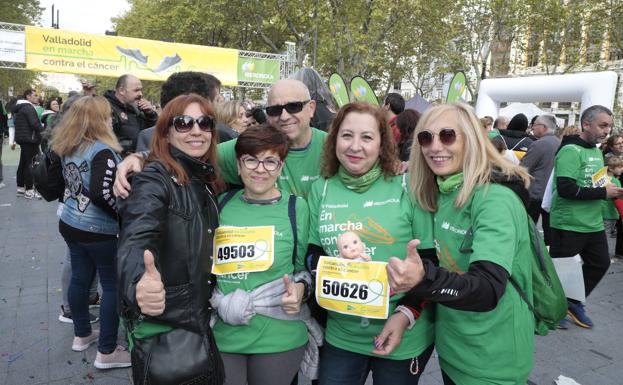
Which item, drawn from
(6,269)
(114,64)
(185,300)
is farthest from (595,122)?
(114,64)

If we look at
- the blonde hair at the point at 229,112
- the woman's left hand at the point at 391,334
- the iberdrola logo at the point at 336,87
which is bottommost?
the woman's left hand at the point at 391,334

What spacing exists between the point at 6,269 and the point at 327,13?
52.1 feet

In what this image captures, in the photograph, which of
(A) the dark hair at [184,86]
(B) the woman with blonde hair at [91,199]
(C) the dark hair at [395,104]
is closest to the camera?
(A) the dark hair at [184,86]

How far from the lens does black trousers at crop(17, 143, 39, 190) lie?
881cm

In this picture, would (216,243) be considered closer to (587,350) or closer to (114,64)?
(587,350)

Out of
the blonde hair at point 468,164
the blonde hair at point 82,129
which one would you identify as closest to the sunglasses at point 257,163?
the blonde hair at point 468,164

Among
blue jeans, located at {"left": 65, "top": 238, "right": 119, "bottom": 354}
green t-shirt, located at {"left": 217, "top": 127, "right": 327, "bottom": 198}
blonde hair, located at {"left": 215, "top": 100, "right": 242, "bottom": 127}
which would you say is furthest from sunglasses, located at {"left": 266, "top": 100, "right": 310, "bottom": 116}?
blonde hair, located at {"left": 215, "top": 100, "right": 242, "bottom": 127}

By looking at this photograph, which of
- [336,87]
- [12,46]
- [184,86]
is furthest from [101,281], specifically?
[12,46]

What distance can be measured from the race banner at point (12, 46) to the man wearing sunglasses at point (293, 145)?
13.5m

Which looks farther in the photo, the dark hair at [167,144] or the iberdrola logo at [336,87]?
the iberdrola logo at [336,87]

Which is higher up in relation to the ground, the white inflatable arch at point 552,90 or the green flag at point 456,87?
the white inflatable arch at point 552,90

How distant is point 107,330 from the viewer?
3125 millimetres

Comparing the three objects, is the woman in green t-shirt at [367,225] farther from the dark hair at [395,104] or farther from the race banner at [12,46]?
the race banner at [12,46]

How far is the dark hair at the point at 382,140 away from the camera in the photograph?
2.04 metres
